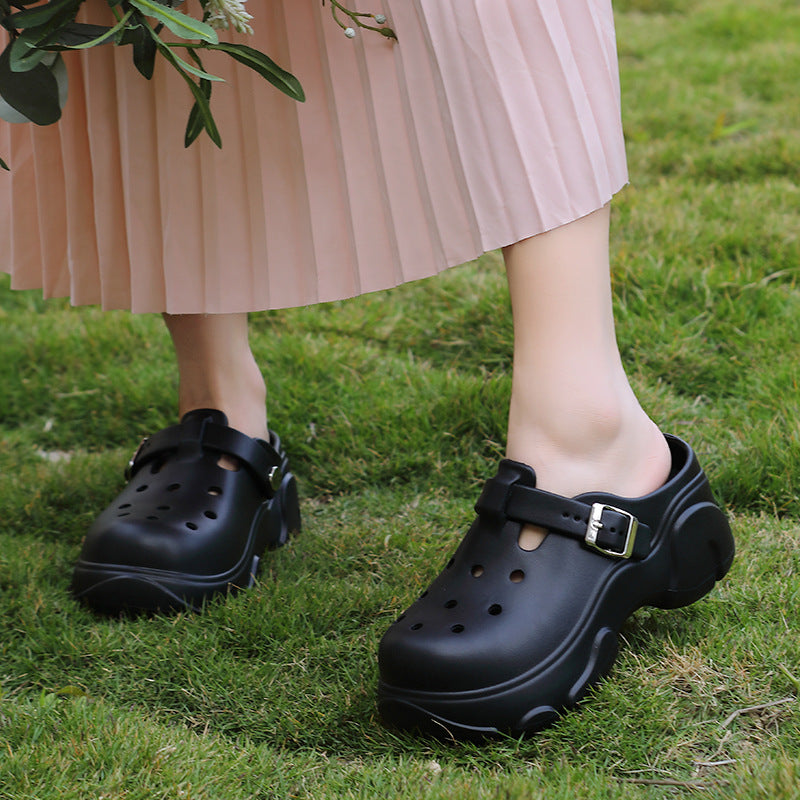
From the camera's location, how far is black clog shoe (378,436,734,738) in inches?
37.0

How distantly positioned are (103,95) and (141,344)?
3.45ft

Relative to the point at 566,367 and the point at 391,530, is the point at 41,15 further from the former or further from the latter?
the point at 391,530

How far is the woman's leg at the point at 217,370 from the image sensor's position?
1389 millimetres

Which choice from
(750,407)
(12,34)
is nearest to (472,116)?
(12,34)

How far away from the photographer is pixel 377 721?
101 centimetres

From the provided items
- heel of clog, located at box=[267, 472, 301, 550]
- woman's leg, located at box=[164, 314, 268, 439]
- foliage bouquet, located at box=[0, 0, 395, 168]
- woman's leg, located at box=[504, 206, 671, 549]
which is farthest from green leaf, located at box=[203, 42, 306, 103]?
heel of clog, located at box=[267, 472, 301, 550]

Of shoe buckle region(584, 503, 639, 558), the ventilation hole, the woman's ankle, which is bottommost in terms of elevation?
the ventilation hole

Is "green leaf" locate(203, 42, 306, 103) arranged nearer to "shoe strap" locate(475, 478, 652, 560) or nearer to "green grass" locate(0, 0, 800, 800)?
"shoe strap" locate(475, 478, 652, 560)

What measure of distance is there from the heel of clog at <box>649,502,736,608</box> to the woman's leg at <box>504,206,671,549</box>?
88 millimetres

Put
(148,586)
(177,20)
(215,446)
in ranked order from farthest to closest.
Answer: (215,446) → (148,586) → (177,20)

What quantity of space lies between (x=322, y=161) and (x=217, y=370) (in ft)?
1.35

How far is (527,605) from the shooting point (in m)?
0.97

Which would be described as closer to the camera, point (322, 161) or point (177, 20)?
point (177, 20)

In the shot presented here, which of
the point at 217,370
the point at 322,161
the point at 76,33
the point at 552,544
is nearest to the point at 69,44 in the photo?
the point at 76,33
